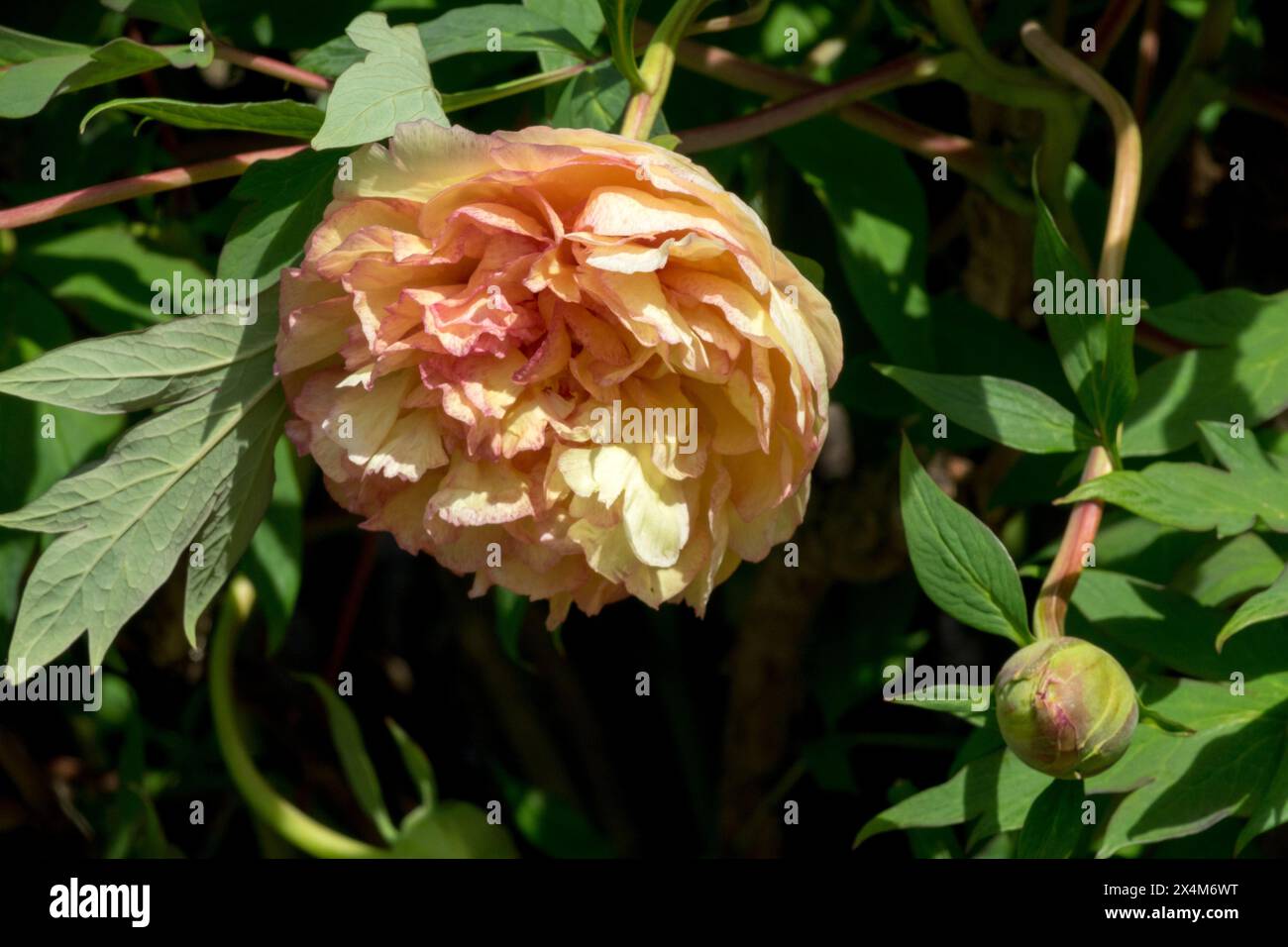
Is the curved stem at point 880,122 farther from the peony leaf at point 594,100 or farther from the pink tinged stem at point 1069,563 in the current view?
the pink tinged stem at point 1069,563

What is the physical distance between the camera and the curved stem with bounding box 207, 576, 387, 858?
970 mm

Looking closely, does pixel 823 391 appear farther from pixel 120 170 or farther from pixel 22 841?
pixel 22 841

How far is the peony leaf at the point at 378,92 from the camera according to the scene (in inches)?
20.6

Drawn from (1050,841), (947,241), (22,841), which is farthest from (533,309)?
Result: (22,841)

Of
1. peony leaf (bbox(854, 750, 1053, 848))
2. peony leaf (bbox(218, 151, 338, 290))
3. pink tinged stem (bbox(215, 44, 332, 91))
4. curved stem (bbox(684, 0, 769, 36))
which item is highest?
curved stem (bbox(684, 0, 769, 36))

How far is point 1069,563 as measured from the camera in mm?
609

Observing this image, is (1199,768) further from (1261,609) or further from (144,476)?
(144,476)

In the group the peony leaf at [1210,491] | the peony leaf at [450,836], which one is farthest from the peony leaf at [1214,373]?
the peony leaf at [450,836]

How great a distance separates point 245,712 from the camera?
1070mm

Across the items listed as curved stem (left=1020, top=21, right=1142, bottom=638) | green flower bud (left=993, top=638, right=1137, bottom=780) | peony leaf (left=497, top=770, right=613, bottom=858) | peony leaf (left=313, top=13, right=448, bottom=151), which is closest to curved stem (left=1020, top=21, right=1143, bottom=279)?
curved stem (left=1020, top=21, right=1142, bottom=638)

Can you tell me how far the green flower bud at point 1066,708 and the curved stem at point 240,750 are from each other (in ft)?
1.89

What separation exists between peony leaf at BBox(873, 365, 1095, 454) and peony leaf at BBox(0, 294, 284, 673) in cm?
30

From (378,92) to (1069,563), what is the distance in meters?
0.36

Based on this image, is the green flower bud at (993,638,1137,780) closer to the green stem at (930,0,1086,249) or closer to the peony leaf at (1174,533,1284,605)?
the peony leaf at (1174,533,1284,605)
